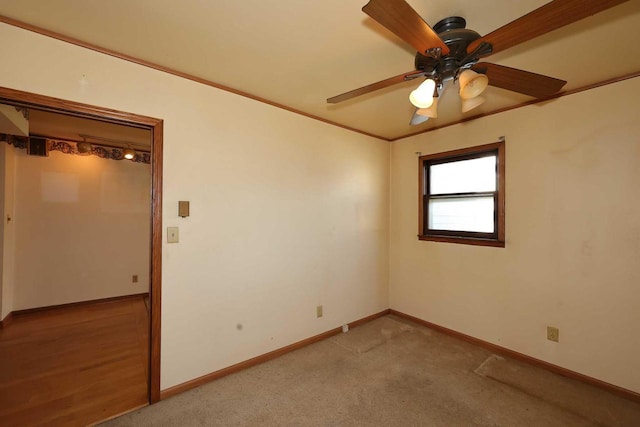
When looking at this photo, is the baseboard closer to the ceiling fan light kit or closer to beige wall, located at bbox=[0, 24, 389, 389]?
beige wall, located at bbox=[0, 24, 389, 389]

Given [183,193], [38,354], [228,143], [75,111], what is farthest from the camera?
[38,354]

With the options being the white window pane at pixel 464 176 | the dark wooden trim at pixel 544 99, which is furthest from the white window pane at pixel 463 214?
the dark wooden trim at pixel 544 99

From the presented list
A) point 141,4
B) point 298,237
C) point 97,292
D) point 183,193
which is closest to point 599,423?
point 298,237

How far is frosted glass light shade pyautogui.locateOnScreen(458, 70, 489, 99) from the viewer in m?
1.32

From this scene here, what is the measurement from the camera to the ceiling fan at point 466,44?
0.99 metres

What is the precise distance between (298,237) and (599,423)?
8.47ft

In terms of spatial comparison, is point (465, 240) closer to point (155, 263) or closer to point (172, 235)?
point (172, 235)

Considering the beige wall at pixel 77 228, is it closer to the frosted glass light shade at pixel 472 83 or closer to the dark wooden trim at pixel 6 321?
the dark wooden trim at pixel 6 321

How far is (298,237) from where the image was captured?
2.81m

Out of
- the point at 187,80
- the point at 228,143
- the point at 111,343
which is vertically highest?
the point at 187,80

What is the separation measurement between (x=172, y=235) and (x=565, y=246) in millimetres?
3269

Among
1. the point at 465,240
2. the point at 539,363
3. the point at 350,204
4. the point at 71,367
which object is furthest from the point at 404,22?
the point at 71,367

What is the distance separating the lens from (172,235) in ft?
6.76

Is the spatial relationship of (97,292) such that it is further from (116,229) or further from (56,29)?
(56,29)
